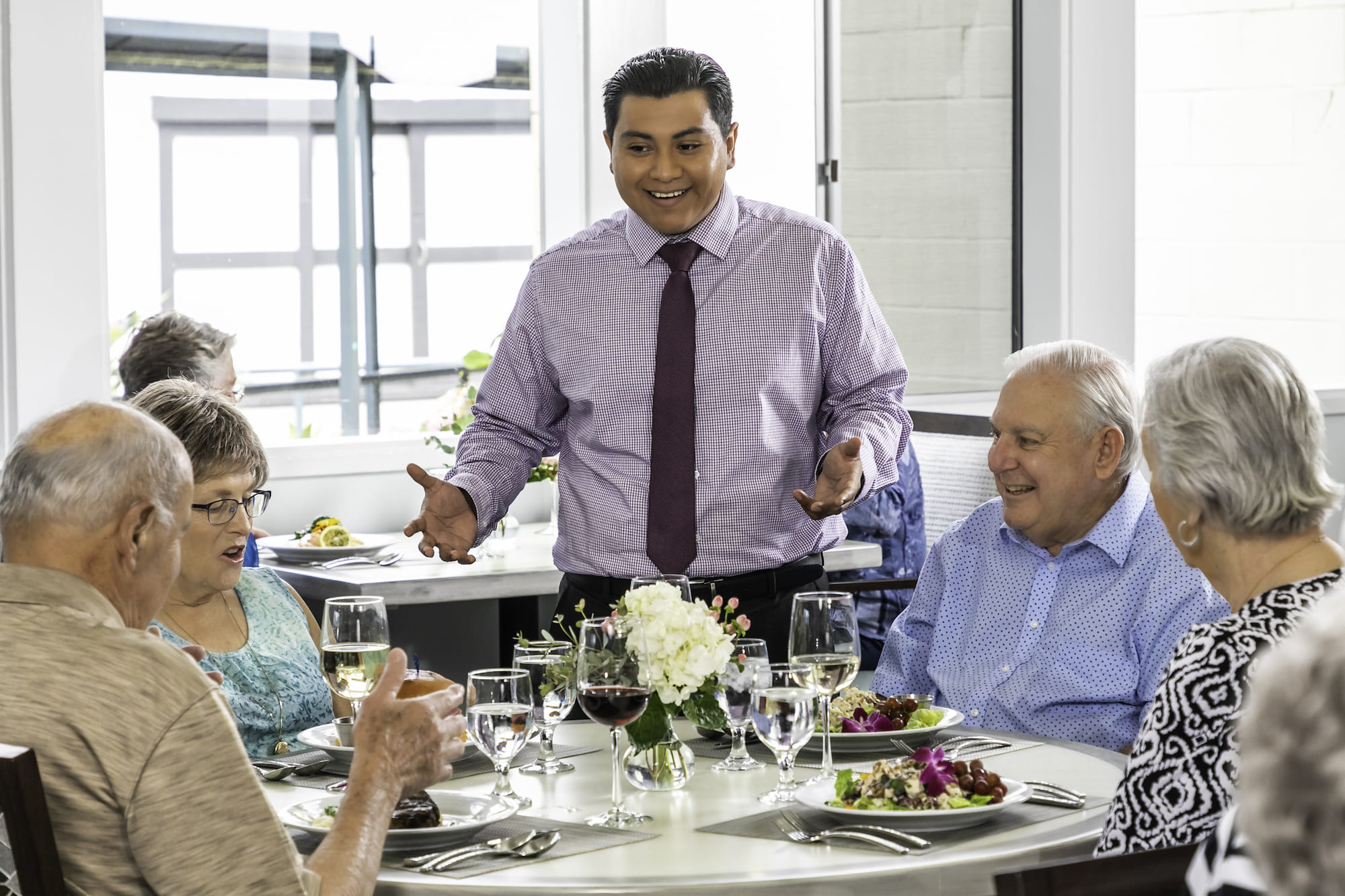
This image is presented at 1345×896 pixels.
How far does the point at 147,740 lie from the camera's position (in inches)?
55.6

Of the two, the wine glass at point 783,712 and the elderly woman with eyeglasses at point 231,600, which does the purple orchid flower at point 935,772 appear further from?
the elderly woman with eyeglasses at point 231,600

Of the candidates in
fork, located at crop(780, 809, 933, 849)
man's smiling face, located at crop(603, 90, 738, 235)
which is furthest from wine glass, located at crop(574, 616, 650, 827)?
man's smiling face, located at crop(603, 90, 738, 235)

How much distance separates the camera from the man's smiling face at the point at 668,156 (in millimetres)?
2793

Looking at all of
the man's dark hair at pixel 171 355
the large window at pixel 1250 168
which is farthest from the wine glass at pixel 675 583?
the large window at pixel 1250 168

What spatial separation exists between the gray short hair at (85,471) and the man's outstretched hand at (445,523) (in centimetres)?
113

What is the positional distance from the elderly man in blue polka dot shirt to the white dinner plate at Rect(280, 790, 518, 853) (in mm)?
889

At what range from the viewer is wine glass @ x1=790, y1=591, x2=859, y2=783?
196 cm

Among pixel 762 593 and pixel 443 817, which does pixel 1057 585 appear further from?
pixel 443 817

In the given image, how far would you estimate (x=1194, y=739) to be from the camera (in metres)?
1.51

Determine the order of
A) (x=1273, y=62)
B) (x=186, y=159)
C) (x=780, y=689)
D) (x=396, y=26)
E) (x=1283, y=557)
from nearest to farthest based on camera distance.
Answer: (x=1283, y=557) → (x=780, y=689) → (x=186, y=159) → (x=396, y=26) → (x=1273, y=62)

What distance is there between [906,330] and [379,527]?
1.77m

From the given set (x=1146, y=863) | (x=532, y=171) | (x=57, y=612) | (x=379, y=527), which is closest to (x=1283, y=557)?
(x=1146, y=863)

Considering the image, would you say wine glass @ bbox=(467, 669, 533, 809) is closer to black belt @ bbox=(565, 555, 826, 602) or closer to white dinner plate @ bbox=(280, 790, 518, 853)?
white dinner plate @ bbox=(280, 790, 518, 853)

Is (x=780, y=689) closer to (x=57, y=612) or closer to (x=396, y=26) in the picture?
(x=57, y=612)
